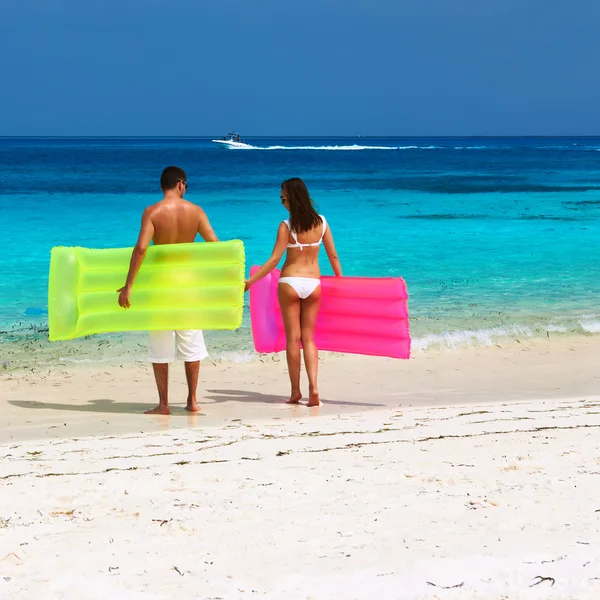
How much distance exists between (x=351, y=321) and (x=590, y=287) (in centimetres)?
650

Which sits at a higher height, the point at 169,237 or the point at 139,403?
the point at 169,237

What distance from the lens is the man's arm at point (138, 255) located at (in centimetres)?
466

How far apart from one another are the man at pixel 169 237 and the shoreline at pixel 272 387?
12.8 inches

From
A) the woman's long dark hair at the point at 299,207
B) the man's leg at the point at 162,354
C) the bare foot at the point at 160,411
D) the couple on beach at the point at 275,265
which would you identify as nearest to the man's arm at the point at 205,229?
the couple on beach at the point at 275,265

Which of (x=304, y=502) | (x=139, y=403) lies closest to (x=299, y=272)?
(x=139, y=403)

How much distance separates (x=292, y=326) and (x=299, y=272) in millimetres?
328

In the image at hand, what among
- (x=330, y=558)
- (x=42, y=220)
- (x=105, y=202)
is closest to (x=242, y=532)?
(x=330, y=558)

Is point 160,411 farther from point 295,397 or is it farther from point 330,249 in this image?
point 330,249

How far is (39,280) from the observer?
11188mm

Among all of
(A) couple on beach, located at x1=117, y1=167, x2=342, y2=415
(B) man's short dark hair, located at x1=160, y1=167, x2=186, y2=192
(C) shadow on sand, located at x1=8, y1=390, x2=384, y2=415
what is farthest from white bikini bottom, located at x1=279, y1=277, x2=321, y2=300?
(B) man's short dark hair, located at x1=160, y1=167, x2=186, y2=192

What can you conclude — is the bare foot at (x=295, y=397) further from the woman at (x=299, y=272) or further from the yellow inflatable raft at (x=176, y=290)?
the yellow inflatable raft at (x=176, y=290)

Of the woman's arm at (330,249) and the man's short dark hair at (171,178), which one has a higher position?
the man's short dark hair at (171,178)

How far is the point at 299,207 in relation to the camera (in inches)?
193

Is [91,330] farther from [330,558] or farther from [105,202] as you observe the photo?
[105,202]
